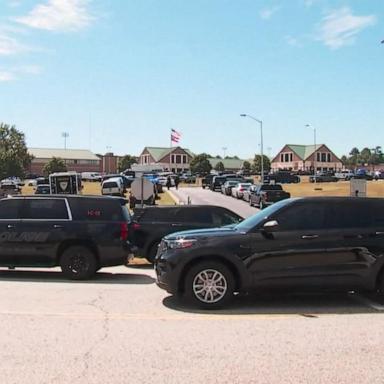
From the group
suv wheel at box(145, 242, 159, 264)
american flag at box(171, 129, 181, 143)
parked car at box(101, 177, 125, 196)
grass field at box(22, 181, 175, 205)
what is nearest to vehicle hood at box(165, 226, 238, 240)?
suv wheel at box(145, 242, 159, 264)

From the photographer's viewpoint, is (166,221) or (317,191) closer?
(166,221)

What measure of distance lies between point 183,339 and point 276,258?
2443 millimetres

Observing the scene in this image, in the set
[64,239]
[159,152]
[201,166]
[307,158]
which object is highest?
[159,152]

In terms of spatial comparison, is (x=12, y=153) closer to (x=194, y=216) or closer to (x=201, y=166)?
(x=201, y=166)

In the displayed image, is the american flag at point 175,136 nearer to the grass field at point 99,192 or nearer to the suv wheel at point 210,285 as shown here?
the grass field at point 99,192

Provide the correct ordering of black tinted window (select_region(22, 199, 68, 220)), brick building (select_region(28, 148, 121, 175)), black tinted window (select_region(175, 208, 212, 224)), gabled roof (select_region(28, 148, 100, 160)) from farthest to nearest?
gabled roof (select_region(28, 148, 100, 160)), brick building (select_region(28, 148, 121, 175)), black tinted window (select_region(175, 208, 212, 224)), black tinted window (select_region(22, 199, 68, 220))

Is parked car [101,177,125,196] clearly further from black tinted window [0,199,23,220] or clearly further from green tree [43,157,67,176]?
green tree [43,157,67,176]

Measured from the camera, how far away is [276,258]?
8.70 meters

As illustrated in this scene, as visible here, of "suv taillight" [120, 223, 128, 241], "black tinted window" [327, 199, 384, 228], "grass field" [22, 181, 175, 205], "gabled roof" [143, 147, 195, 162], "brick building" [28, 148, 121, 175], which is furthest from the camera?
"brick building" [28, 148, 121, 175]

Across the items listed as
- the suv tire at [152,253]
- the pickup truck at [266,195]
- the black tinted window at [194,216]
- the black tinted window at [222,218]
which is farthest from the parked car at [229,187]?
the suv tire at [152,253]

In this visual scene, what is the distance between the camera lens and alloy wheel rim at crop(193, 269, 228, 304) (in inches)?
341

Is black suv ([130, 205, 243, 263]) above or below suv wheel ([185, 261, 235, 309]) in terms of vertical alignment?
above

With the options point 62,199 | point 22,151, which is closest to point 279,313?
point 62,199

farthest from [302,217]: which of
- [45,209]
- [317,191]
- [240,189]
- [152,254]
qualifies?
[317,191]
